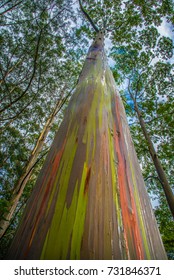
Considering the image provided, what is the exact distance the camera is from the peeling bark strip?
1.20ft

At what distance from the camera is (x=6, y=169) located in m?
8.66

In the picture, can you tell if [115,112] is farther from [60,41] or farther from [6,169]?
[6,169]

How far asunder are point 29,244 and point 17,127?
8.86 meters

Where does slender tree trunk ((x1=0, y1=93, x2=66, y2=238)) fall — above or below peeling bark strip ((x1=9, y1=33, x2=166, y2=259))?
above

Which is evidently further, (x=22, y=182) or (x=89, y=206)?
(x=22, y=182)

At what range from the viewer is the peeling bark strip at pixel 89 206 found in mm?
365

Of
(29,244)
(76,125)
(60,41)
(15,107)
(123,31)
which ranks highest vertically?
(60,41)

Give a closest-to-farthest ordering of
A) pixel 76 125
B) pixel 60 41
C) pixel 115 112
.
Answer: pixel 76 125
pixel 115 112
pixel 60 41

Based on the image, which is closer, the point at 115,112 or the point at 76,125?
the point at 76,125

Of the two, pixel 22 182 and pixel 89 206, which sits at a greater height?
pixel 22 182

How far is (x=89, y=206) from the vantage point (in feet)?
1.38

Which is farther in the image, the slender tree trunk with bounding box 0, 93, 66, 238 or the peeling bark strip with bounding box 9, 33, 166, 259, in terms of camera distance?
the slender tree trunk with bounding box 0, 93, 66, 238

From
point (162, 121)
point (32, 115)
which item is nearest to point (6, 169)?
point (32, 115)

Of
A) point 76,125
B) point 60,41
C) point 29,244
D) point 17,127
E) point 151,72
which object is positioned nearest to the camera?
point 29,244
